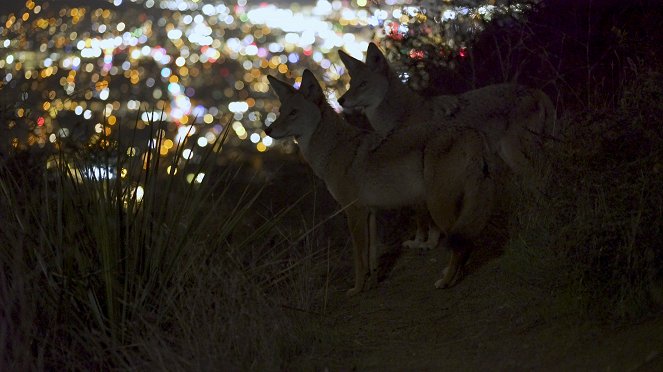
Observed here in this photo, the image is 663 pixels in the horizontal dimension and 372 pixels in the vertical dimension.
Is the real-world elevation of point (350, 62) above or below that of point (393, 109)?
above

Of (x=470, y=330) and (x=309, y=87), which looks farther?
(x=309, y=87)

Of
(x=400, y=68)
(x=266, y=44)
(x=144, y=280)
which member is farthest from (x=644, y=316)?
(x=266, y=44)

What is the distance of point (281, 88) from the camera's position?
8008 millimetres

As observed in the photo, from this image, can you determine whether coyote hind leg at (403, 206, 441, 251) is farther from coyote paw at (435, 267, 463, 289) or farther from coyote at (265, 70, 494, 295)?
coyote paw at (435, 267, 463, 289)

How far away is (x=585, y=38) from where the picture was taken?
10.7 meters

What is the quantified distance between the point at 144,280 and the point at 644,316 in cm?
320

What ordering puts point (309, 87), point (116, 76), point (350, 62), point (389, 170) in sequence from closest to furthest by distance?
point (389, 170)
point (309, 87)
point (350, 62)
point (116, 76)

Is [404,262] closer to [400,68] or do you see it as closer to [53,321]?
[53,321]

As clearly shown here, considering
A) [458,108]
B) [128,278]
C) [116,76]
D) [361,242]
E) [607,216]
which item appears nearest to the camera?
[607,216]

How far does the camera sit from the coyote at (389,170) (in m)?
6.91

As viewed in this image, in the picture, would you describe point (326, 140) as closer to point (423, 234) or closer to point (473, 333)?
point (423, 234)

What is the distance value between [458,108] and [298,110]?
1.88 m

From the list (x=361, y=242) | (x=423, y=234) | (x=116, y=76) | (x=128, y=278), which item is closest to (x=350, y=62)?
(x=423, y=234)

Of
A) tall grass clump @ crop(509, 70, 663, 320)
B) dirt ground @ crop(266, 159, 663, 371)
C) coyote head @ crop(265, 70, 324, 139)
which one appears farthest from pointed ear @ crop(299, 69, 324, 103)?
tall grass clump @ crop(509, 70, 663, 320)
